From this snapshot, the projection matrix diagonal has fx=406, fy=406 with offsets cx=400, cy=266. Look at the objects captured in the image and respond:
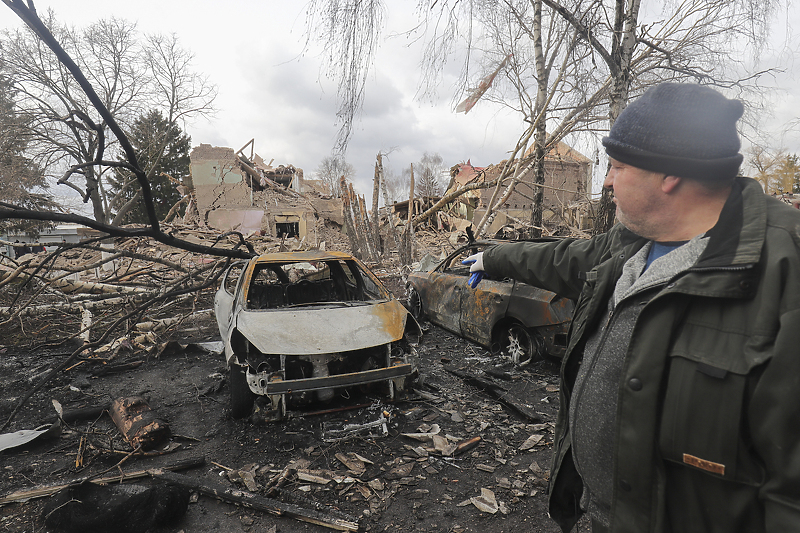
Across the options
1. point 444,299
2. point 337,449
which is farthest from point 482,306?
point 337,449

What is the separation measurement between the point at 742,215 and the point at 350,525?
2796 millimetres

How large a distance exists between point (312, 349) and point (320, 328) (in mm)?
326

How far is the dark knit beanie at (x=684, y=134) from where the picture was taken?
3.90 feet

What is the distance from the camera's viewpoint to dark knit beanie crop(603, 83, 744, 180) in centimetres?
119

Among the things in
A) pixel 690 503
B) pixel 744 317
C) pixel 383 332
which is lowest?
pixel 383 332

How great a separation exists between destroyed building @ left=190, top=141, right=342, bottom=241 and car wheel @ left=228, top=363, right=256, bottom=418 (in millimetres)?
16908

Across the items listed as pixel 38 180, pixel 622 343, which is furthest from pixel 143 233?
pixel 38 180

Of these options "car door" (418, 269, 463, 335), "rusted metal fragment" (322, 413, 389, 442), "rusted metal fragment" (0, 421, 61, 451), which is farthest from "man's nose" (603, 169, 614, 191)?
"rusted metal fragment" (0, 421, 61, 451)

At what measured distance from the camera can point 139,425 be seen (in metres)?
3.79

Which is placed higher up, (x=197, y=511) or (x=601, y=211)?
(x=601, y=211)

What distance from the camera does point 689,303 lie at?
1141mm

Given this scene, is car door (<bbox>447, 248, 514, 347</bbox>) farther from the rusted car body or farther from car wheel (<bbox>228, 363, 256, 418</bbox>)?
car wheel (<bbox>228, 363, 256, 418</bbox>)

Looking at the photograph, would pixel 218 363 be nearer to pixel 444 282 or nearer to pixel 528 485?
pixel 444 282

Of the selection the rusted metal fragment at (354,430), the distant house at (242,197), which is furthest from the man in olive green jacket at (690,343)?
the distant house at (242,197)
